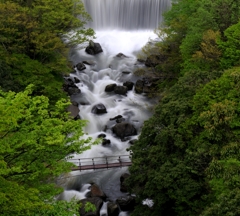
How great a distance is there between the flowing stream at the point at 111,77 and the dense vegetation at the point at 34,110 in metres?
3.23

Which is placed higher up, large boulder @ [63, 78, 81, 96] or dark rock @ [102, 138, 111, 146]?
large boulder @ [63, 78, 81, 96]

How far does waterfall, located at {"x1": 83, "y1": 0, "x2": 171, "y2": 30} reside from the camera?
4788 centimetres

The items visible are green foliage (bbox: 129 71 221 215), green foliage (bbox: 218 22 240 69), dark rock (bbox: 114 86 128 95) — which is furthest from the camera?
dark rock (bbox: 114 86 128 95)

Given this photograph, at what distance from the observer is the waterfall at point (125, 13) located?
47875mm

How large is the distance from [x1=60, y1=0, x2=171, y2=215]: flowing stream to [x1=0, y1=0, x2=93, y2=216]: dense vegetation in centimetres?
323

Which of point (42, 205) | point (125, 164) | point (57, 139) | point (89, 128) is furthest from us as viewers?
point (89, 128)

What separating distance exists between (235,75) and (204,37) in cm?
790

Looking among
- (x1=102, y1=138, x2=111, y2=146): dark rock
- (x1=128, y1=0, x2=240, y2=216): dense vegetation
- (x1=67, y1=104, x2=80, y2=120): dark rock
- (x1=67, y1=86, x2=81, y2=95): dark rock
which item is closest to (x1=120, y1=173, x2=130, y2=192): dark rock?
(x1=128, y1=0, x2=240, y2=216): dense vegetation

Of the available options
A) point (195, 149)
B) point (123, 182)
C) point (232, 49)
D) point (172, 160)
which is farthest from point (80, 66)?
point (195, 149)

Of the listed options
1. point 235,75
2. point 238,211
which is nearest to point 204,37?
point 235,75

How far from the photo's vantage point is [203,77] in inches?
767

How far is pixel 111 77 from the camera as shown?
36656 mm

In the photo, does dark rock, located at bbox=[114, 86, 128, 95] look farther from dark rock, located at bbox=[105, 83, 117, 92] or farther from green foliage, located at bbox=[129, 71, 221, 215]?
green foliage, located at bbox=[129, 71, 221, 215]

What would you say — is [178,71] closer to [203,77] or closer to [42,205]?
[203,77]
